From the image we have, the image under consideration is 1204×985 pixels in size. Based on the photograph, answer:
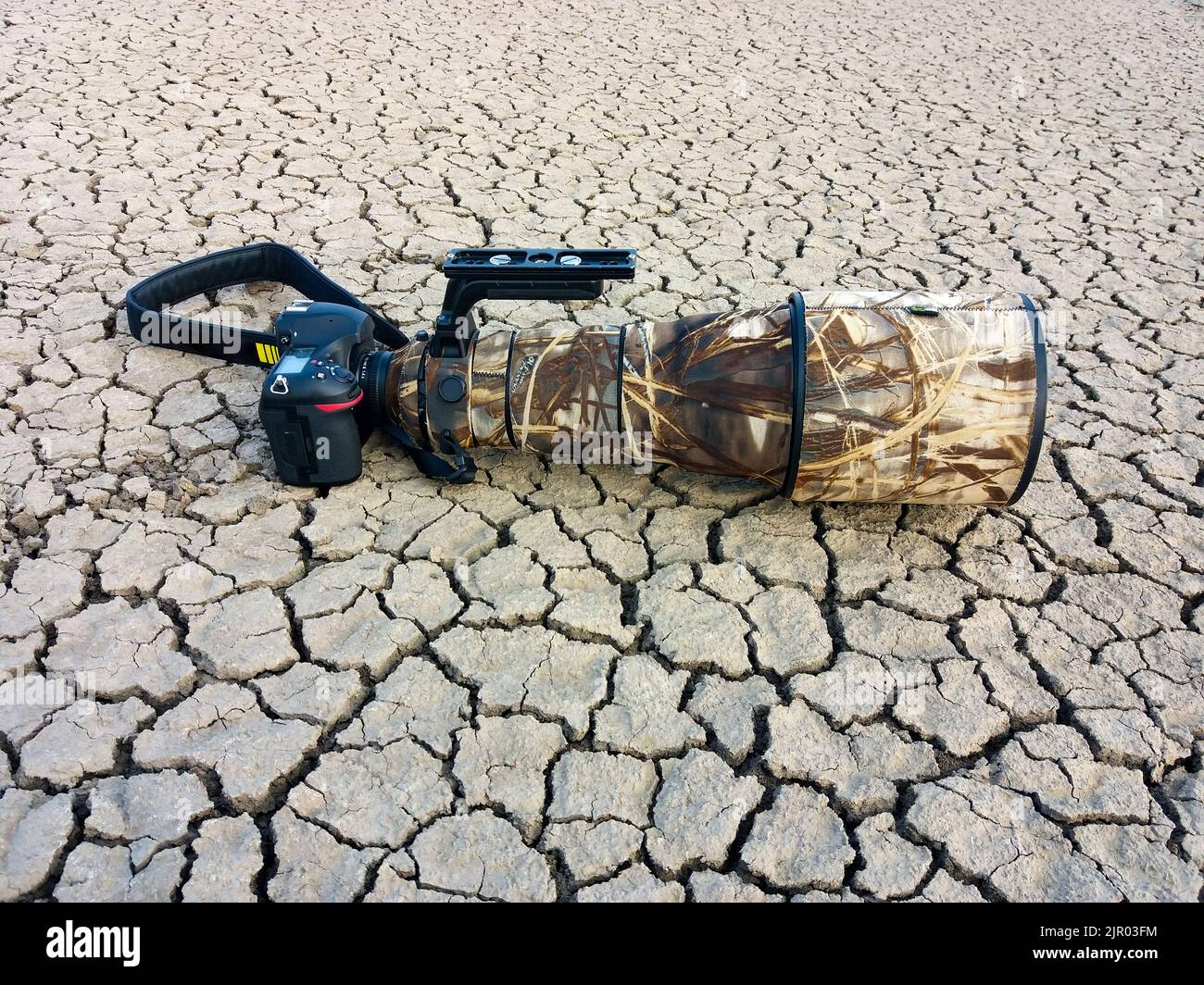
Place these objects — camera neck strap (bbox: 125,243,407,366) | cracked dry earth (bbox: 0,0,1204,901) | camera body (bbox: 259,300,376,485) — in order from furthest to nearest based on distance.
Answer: camera neck strap (bbox: 125,243,407,366) < camera body (bbox: 259,300,376,485) < cracked dry earth (bbox: 0,0,1204,901)

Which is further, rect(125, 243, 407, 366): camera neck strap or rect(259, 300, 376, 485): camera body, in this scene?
rect(125, 243, 407, 366): camera neck strap

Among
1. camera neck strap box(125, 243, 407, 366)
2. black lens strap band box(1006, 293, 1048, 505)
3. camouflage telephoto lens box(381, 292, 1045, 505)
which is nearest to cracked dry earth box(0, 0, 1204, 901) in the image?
camera neck strap box(125, 243, 407, 366)

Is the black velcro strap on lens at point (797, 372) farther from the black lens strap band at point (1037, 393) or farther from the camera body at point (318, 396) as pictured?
the camera body at point (318, 396)

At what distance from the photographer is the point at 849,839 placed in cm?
182

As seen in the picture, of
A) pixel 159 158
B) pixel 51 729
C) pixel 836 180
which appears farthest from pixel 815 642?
pixel 159 158

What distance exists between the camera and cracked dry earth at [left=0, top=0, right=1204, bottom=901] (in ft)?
5.89

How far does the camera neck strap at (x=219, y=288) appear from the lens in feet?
9.77

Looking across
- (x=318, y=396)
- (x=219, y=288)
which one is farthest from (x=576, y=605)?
(x=219, y=288)

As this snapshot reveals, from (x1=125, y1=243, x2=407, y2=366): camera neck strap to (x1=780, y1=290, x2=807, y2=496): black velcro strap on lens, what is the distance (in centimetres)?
142

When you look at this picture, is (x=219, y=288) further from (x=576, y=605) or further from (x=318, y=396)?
(x=576, y=605)

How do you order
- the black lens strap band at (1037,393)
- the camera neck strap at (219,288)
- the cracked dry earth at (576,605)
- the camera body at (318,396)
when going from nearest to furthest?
the cracked dry earth at (576,605), the black lens strap band at (1037,393), the camera body at (318,396), the camera neck strap at (219,288)

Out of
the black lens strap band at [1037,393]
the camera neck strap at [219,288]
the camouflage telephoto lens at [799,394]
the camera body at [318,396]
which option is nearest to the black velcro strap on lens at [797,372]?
the camouflage telephoto lens at [799,394]

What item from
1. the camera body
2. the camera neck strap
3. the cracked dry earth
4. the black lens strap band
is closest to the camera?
the cracked dry earth

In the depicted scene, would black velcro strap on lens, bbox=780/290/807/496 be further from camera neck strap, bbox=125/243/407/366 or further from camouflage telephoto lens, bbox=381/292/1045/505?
camera neck strap, bbox=125/243/407/366
